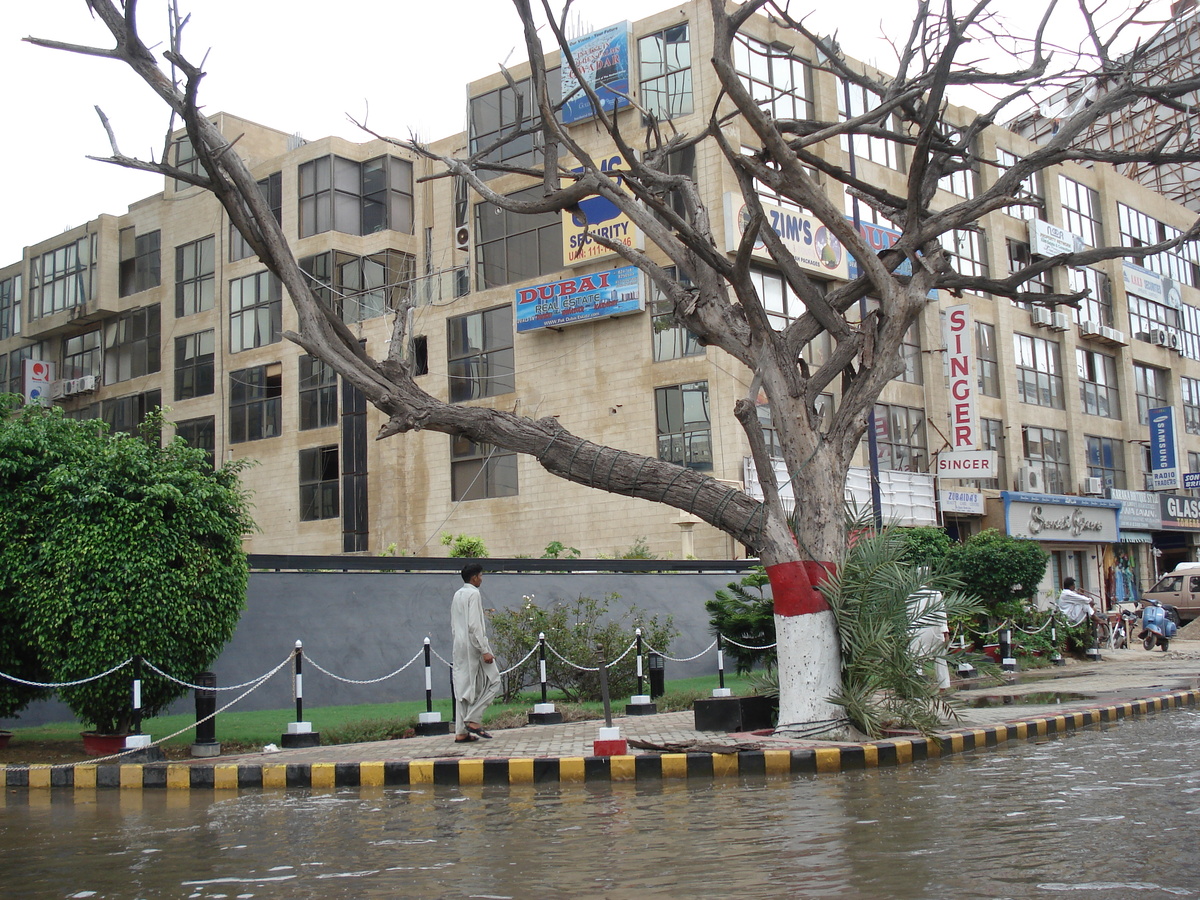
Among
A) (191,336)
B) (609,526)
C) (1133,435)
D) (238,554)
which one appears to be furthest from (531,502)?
(1133,435)

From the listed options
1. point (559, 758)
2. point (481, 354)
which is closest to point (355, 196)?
point (481, 354)

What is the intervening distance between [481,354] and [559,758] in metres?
26.7

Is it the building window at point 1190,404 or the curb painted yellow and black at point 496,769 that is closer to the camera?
the curb painted yellow and black at point 496,769

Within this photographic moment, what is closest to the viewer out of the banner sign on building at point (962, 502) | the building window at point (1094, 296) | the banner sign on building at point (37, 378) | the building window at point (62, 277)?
the banner sign on building at point (962, 502)

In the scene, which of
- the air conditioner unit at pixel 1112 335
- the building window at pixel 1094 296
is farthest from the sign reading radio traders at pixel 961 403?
the air conditioner unit at pixel 1112 335

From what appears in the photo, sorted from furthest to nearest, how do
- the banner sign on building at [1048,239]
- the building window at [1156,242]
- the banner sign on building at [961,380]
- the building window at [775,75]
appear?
1. the building window at [1156,242]
2. the banner sign on building at [1048,239]
3. the banner sign on building at [961,380]
4. the building window at [775,75]

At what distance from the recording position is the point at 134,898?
18.2 ft

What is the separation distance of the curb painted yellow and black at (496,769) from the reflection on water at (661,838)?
35cm

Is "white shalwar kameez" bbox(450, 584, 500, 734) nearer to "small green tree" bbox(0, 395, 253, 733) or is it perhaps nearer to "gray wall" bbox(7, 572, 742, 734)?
"small green tree" bbox(0, 395, 253, 733)

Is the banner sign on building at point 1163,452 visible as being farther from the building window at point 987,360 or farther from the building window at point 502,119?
the building window at point 502,119

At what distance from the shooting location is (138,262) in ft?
149

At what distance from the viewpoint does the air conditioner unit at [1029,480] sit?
1496 inches

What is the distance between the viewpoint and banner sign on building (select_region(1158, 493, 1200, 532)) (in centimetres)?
4469

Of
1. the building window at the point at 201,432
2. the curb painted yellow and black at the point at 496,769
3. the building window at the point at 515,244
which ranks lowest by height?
the curb painted yellow and black at the point at 496,769
